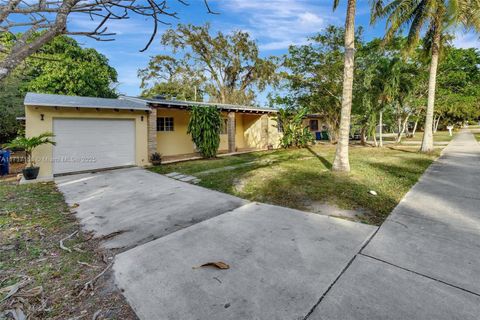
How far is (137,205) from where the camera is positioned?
503cm

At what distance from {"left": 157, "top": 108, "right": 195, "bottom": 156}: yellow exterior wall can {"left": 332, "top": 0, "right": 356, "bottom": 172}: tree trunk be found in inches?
357

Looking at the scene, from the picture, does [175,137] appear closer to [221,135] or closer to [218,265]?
[221,135]

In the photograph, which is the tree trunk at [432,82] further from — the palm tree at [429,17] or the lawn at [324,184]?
the lawn at [324,184]

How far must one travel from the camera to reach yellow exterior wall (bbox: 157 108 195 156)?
12660 millimetres

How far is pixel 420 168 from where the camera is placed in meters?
7.94

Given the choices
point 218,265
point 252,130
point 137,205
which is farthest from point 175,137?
point 218,265

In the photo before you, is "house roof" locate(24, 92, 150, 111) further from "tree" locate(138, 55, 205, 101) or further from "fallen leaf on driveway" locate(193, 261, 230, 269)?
"tree" locate(138, 55, 205, 101)

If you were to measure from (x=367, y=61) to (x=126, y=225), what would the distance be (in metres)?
15.4

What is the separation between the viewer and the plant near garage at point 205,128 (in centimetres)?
1115

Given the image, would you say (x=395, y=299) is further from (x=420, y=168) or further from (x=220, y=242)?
(x=420, y=168)

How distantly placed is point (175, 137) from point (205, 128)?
2.85 meters

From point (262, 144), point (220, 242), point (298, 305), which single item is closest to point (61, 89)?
point (262, 144)

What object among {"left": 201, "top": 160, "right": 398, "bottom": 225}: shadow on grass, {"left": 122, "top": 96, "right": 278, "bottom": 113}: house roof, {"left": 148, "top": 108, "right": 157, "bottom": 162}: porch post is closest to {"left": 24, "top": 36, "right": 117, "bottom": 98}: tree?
{"left": 122, "top": 96, "right": 278, "bottom": 113}: house roof

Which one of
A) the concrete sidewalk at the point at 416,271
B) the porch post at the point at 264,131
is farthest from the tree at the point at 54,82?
the concrete sidewalk at the point at 416,271
